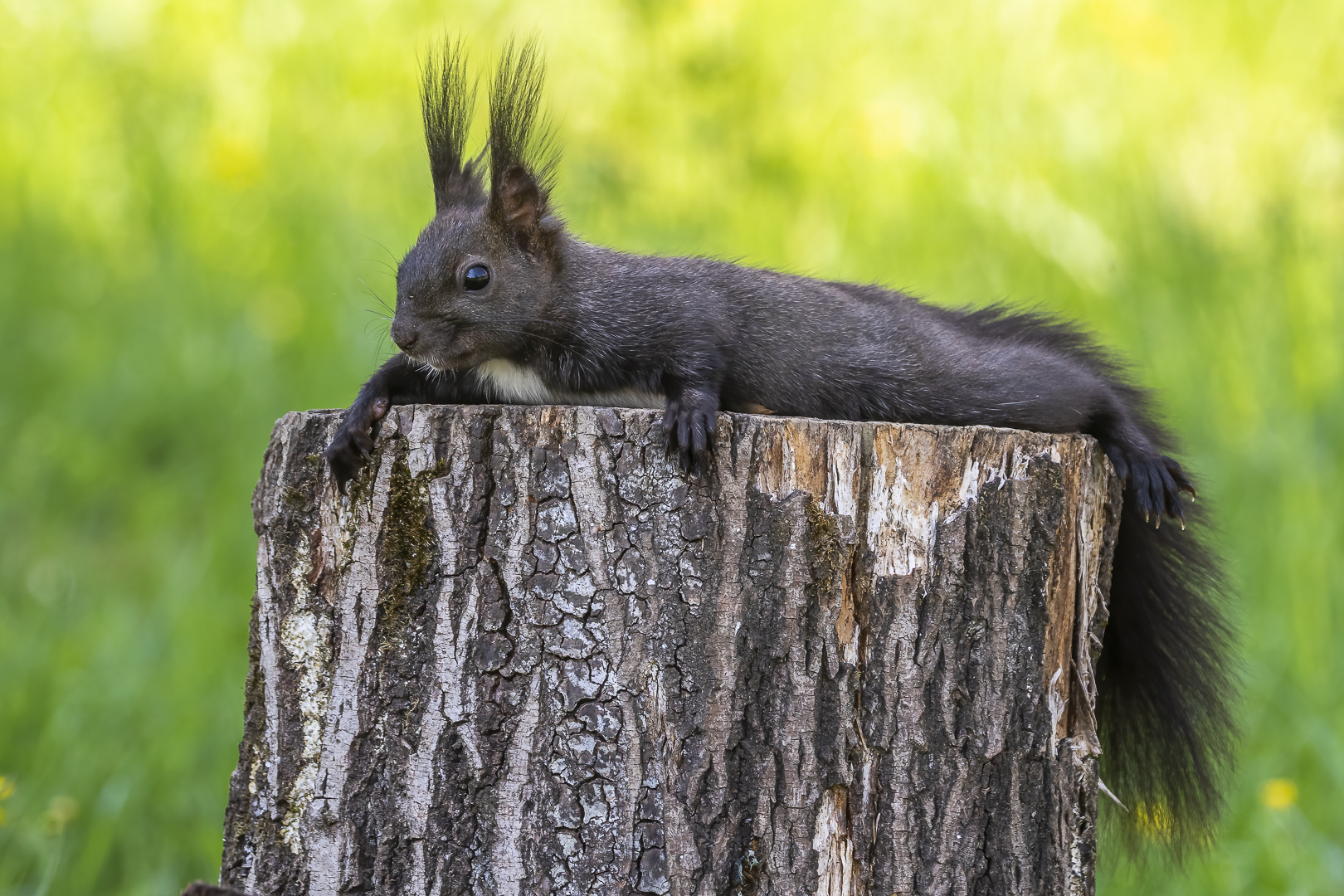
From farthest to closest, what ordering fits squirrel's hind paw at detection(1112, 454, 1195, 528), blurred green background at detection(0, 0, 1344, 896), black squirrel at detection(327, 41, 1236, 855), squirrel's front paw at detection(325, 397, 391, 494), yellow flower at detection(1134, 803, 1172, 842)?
blurred green background at detection(0, 0, 1344, 896), yellow flower at detection(1134, 803, 1172, 842), black squirrel at detection(327, 41, 1236, 855), squirrel's hind paw at detection(1112, 454, 1195, 528), squirrel's front paw at detection(325, 397, 391, 494)

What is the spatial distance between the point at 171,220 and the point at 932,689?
5.73 m

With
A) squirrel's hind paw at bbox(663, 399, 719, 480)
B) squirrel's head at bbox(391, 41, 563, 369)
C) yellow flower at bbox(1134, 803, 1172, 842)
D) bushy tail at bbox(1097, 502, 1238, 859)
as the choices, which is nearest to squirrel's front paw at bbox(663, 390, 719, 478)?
squirrel's hind paw at bbox(663, 399, 719, 480)

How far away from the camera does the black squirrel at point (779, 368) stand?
2820 mm

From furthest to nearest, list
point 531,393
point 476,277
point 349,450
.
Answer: point 531,393 < point 476,277 < point 349,450

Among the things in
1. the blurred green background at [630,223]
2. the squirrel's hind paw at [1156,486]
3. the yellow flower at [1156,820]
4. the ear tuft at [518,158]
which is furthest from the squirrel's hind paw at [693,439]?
the blurred green background at [630,223]

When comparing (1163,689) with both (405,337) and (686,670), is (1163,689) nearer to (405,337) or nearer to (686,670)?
(686,670)

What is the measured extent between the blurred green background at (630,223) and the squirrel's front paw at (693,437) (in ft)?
8.80

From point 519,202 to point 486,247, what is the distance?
145mm

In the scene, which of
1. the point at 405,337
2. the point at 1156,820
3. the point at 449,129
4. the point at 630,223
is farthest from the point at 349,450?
the point at 630,223

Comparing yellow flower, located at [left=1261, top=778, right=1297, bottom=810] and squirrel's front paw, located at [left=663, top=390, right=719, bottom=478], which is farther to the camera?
yellow flower, located at [left=1261, top=778, right=1297, bottom=810]

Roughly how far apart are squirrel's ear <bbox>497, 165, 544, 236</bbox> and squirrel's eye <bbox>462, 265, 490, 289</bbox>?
14cm

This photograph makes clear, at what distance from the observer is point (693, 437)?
220 cm

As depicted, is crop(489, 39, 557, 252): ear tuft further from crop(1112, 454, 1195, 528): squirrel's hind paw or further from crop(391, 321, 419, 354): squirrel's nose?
crop(1112, 454, 1195, 528): squirrel's hind paw

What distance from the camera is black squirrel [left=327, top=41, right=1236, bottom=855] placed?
9.25 feet
